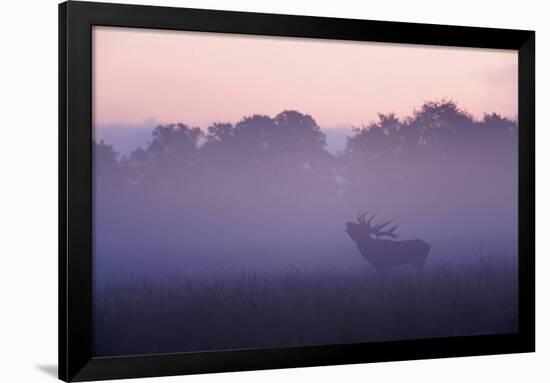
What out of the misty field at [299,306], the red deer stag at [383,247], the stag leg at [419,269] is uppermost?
the red deer stag at [383,247]

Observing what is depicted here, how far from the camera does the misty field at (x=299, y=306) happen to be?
239 inches

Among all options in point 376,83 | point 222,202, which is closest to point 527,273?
point 376,83

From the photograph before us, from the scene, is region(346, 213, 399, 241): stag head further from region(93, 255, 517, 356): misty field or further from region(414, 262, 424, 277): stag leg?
region(414, 262, 424, 277): stag leg

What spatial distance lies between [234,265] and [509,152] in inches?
84.2

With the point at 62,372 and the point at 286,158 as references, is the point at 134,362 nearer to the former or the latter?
the point at 62,372

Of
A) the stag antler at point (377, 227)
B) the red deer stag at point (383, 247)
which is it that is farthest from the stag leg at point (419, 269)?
the stag antler at point (377, 227)

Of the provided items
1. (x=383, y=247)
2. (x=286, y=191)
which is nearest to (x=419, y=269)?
(x=383, y=247)

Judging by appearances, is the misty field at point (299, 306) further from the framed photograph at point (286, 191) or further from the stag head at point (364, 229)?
the stag head at point (364, 229)

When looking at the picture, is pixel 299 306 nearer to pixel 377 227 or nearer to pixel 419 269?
pixel 377 227

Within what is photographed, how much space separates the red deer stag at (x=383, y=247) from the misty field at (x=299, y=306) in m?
0.07

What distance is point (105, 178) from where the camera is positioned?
600 centimetres

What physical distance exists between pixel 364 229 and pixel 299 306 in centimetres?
66

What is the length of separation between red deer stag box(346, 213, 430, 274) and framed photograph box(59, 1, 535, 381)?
1cm

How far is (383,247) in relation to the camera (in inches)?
262
